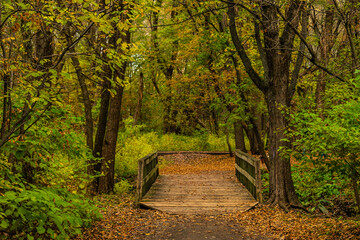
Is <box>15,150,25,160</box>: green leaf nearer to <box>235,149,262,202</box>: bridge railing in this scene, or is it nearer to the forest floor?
the forest floor

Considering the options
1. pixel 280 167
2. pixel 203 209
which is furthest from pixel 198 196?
pixel 280 167

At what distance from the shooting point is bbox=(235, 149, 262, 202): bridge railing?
28.3 ft

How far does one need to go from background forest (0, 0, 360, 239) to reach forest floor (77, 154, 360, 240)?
572 mm

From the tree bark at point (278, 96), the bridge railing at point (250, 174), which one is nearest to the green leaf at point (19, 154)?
the tree bark at point (278, 96)

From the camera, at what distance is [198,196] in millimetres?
9391

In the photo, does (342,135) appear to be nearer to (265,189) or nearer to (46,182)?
(46,182)

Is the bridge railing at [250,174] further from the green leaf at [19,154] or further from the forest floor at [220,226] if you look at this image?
the green leaf at [19,154]

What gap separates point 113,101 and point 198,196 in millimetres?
3996

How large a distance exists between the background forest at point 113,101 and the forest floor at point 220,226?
572 millimetres

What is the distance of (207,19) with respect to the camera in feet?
48.6

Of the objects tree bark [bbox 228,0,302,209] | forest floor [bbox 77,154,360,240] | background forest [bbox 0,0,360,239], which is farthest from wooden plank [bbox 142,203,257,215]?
background forest [bbox 0,0,360,239]

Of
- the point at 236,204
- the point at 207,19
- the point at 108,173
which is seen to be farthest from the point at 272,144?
the point at 207,19

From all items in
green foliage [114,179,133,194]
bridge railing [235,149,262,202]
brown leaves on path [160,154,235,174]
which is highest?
bridge railing [235,149,262,202]

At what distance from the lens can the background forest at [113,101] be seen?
3955mm
